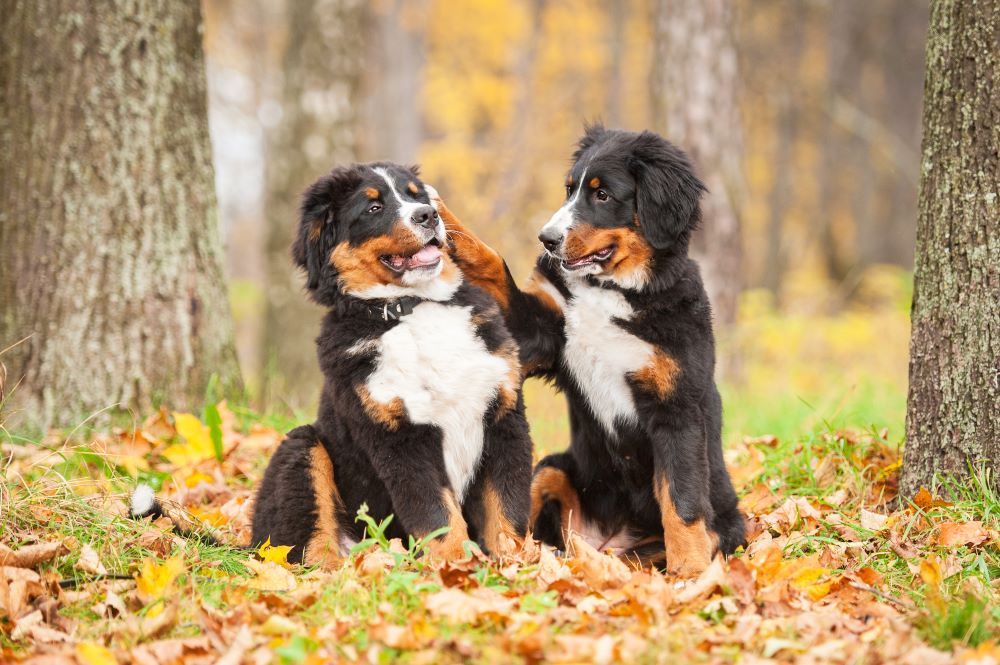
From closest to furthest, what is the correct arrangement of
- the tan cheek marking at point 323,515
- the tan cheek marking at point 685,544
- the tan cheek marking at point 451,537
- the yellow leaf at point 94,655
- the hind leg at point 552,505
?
the yellow leaf at point 94,655, the tan cheek marking at point 451,537, the tan cheek marking at point 685,544, the tan cheek marking at point 323,515, the hind leg at point 552,505

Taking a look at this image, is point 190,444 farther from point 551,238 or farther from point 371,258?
point 551,238

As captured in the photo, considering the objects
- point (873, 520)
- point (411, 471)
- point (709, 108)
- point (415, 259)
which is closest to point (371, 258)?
point (415, 259)

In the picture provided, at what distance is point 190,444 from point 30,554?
177 centimetres

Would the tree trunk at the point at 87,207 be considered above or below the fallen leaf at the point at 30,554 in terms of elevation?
above

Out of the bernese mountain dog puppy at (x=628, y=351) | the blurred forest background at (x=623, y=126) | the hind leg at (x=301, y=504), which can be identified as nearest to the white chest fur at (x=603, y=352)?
the bernese mountain dog puppy at (x=628, y=351)

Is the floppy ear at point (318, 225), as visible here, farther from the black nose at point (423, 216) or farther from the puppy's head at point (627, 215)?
the puppy's head at point (627, 215)

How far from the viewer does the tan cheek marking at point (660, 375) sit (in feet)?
12.5

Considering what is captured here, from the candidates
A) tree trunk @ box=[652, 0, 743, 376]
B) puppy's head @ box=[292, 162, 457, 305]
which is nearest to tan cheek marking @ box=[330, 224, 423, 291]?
puppy's head @ box=[292, 162, 457, 305]

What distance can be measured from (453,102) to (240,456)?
1868 centimetres

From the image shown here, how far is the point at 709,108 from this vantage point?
28.3ft

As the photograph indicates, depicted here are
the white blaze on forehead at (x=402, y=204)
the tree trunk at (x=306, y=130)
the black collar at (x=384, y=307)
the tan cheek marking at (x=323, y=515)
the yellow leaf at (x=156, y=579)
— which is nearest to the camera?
the yellow leaf at (x=156, y=579)

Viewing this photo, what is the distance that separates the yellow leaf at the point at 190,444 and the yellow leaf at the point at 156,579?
1796mm

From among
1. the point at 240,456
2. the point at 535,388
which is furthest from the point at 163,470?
the point at 535,388

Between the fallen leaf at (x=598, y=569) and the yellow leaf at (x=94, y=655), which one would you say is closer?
the yellow leaf at (x=94, y=655)
